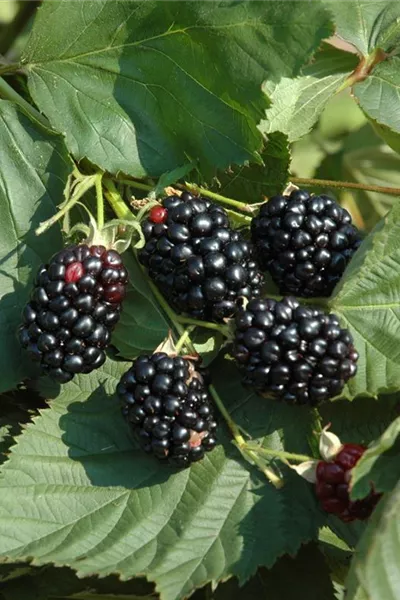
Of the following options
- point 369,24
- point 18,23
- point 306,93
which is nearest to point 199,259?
point 306,93

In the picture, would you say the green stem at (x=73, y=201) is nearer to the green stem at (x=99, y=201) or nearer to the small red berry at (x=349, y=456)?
the green stem at (x=99, y=201)

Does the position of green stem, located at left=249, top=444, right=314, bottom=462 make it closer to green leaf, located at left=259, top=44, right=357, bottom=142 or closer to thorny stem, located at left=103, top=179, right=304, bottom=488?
thorny stem, located at left=103, top=179, right=304, bottom=488

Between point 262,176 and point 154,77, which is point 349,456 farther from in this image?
point 154,77

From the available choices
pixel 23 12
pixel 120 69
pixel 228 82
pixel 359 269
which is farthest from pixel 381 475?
pixel 23 12

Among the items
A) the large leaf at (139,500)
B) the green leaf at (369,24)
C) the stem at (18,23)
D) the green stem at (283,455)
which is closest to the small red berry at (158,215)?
the large leaf at (139,500)

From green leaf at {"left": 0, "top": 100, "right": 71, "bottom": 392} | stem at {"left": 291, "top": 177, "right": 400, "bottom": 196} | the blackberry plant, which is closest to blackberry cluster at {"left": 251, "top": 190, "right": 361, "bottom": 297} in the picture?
the blackberry plant

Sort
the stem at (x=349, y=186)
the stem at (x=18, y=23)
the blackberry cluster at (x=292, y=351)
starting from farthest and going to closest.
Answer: the stem at (x=18, y=23)
the stem at (x=349, y=186)
the blackberry cluster at (x=292, y=351)
